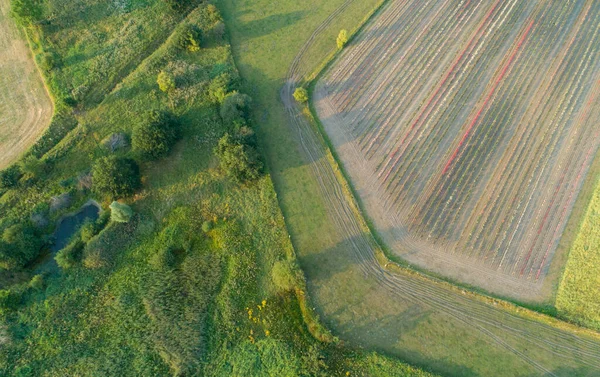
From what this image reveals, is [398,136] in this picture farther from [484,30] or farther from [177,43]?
[177,43]

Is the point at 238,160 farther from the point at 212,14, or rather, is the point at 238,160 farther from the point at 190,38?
the point at 212,14

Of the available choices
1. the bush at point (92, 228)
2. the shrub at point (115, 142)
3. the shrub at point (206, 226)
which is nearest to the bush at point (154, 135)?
the shrub at point (115, 142)

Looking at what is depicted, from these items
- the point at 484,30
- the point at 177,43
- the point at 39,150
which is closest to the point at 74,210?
the point at 39,150

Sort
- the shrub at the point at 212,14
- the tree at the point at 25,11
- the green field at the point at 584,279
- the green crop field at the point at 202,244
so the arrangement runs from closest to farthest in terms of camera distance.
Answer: the green crop field at the point at 202,244, the green field at the point at 584,279, the tree at the point at 25,11, the shrub at the point at 212,14

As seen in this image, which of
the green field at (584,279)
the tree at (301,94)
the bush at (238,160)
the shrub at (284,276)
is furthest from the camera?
the tree at (301,94)

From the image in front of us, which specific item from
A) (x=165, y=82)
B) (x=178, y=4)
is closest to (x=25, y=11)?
(x=178, y=4)

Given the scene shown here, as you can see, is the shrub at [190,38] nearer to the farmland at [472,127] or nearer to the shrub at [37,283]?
the farmland at [472,127]
